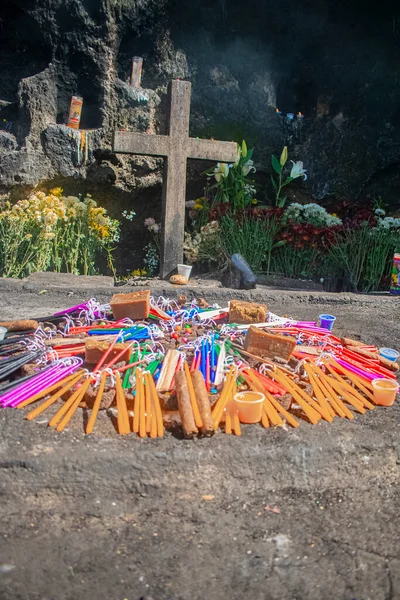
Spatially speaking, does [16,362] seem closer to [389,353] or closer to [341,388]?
[341,388]

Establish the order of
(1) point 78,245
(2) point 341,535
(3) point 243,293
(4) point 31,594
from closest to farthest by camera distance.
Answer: (4) point 31,594, (2) point 341,535, (3) point 243,293, (1) point 78,245

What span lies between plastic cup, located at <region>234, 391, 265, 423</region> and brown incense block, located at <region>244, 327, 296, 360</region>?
0.70 metres

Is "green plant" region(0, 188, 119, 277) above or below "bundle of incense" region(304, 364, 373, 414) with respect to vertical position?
above

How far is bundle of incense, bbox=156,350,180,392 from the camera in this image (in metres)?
2.70

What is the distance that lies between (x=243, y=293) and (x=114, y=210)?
4738 millimetres

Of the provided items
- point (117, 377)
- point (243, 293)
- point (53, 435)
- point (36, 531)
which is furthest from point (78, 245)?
point (36, 531)

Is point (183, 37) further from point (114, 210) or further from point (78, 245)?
point (78, 245)

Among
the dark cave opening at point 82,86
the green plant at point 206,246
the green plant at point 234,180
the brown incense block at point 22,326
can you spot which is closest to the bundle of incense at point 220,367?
the brown incense block at point 22,326

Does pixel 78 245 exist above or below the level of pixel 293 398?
above

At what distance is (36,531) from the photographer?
179 centimetres

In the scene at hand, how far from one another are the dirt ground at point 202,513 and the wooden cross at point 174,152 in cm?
380

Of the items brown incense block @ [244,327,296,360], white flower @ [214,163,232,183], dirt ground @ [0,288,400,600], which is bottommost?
dirt ground @ [0,288,400,600]

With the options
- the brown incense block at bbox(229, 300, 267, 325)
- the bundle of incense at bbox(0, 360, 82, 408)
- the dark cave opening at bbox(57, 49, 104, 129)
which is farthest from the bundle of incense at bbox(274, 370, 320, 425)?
the dark cave opening at bbox(57, 49, 104, 129)

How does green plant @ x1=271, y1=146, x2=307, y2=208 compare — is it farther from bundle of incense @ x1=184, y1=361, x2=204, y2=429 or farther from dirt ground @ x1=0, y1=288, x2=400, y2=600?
dirt ground @ x1=0, y1=288, x2=400, y2=600
